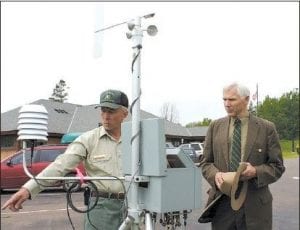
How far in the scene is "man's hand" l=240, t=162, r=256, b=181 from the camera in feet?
8.39

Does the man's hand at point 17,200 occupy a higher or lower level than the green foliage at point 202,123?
lower

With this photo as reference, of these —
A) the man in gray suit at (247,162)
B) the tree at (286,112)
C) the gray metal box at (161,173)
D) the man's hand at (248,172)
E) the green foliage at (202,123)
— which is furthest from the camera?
the green foliage at (202,123)

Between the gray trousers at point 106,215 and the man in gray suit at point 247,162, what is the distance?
560 millimetres

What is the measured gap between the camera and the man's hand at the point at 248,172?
256 cm

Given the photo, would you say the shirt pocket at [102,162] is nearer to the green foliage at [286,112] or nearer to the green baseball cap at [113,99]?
the green baseball cap at [113,99]

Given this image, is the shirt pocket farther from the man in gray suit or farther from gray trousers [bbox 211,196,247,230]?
gray trousers [bbox 211,196,247,230]

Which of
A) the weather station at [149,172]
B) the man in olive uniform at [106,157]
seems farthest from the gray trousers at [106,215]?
the weather station at [149,172]

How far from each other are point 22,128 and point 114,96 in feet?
2.60

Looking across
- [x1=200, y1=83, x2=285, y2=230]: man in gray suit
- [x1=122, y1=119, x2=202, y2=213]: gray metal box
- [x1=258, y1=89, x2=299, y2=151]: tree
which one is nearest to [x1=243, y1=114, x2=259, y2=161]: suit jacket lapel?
[x1=200, y1=83, x2=285, y2=230]: man in gray suit

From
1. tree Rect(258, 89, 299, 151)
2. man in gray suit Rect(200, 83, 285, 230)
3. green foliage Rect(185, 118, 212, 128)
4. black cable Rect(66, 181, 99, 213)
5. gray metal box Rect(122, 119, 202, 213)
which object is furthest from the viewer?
green foliage Rect(185, 118, 212, 128)

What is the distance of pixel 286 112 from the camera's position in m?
3.75

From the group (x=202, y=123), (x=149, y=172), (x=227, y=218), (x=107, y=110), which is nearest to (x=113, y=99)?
(x=107, y=110)

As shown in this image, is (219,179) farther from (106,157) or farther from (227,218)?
(106,157)

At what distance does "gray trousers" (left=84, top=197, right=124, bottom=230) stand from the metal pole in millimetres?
435
